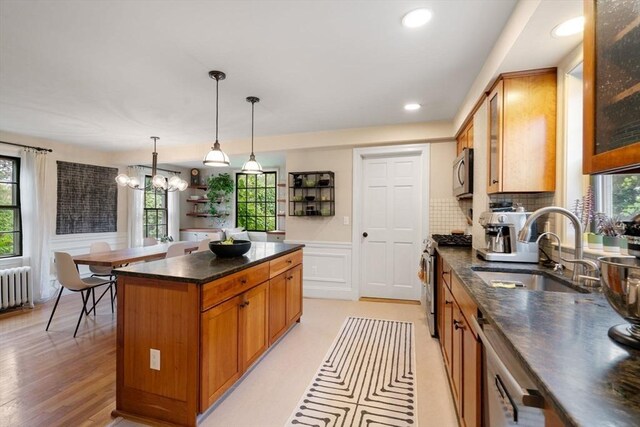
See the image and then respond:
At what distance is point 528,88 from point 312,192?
2870mm

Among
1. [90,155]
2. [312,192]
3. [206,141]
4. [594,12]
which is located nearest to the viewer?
[594,12]

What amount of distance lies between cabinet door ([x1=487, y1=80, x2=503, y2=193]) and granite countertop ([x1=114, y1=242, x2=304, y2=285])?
5.97 ft

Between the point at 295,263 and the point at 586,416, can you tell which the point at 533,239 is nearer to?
the point at 586,416

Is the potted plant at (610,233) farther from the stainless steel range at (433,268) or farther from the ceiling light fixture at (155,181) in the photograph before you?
the ceiling light fixture at (155,181)

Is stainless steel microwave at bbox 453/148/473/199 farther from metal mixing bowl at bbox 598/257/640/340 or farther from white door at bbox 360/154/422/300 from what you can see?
metal mixing bowl at bbox 598/257/640/340

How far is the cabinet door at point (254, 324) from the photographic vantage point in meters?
2.11

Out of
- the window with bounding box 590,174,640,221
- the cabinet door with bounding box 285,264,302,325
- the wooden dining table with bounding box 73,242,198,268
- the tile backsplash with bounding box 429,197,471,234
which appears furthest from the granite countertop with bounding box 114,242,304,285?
the tile backsplash with bounding box 429,197,471,234

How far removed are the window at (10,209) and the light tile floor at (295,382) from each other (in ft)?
12.9

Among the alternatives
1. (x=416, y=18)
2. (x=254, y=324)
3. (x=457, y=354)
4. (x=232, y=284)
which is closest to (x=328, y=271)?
(x=254, y=324)

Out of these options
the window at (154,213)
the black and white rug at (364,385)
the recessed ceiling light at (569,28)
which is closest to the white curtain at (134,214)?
the window at (154,213)

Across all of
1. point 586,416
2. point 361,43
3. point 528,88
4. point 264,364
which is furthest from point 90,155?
point 586,416

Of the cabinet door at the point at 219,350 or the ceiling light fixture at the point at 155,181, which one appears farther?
the ceiling light fixture at the point at 155,181

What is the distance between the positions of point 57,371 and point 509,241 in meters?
3.50

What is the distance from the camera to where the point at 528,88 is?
209cm
